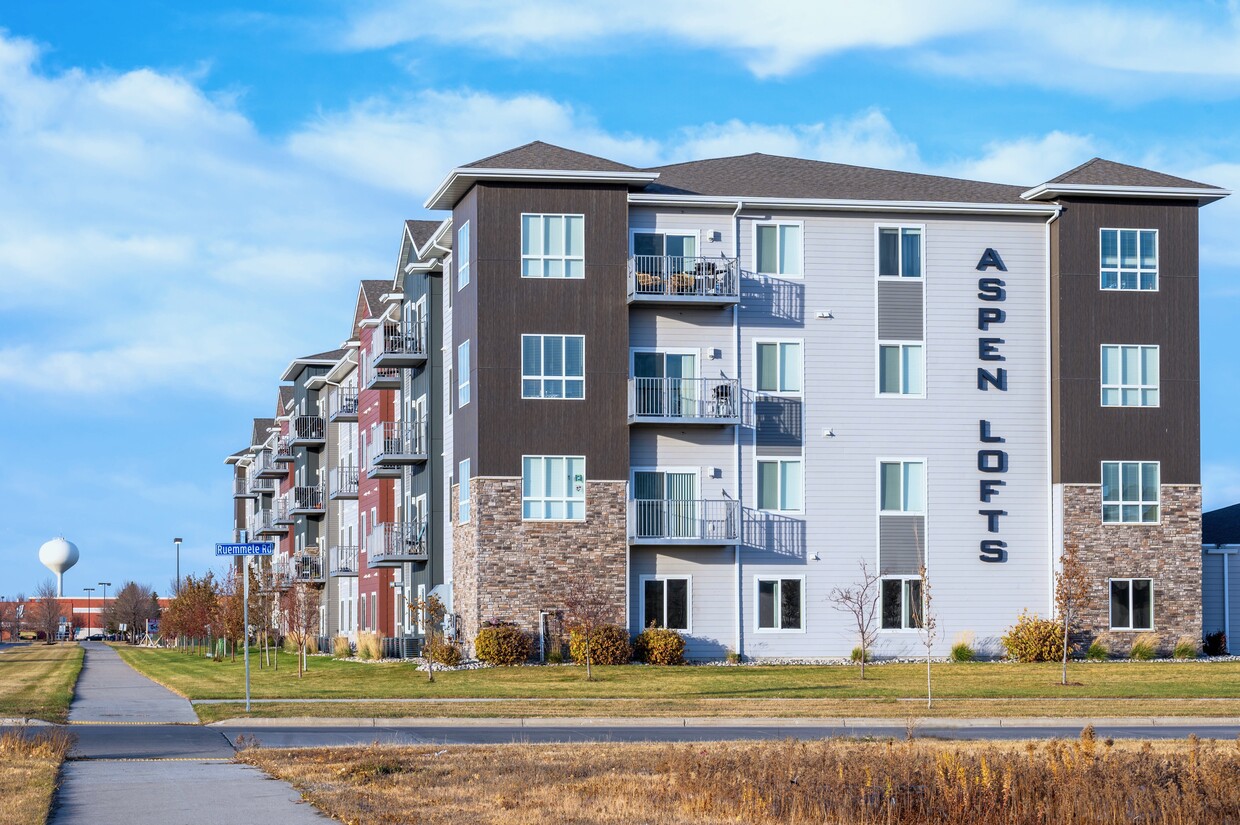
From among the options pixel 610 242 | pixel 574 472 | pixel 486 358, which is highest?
pixel 610 242

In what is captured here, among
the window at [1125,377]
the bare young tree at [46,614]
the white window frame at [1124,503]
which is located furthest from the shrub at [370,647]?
the bare young tree at [46,614]

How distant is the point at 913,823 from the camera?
1336 cm

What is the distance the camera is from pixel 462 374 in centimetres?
4619

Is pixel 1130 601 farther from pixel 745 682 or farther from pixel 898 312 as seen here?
pixel 745 682

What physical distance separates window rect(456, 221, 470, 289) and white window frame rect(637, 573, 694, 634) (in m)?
9.84

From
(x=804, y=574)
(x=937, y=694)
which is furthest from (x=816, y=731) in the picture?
(x=804, y=574)

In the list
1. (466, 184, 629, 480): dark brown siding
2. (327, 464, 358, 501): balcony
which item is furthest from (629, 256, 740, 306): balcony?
(327, 464, 358, 501): balcony

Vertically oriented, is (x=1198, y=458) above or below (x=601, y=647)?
above

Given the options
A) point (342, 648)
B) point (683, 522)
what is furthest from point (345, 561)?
point (683, 522)

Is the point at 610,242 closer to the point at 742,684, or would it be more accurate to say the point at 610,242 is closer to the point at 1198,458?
the point at 742,684

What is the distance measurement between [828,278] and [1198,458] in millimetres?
12228

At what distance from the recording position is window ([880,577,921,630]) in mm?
46250

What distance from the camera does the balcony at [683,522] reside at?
44281 mm

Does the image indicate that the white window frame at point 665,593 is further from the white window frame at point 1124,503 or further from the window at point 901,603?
the white window frame at point 1124,503
